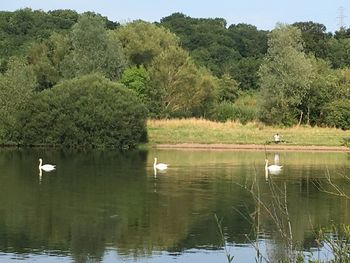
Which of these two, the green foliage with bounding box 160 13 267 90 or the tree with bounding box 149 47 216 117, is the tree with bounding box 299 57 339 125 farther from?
the green foliage with bounding box 160 13 267 90

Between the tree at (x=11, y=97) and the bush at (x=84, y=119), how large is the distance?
2.79 feet

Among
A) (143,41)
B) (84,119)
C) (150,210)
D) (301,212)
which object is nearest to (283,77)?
(84,119)

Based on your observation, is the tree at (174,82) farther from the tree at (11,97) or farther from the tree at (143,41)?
the tree at (11,97)

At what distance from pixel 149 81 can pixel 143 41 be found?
9.51 meters

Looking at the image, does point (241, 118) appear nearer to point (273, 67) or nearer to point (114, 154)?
point (273, 67)

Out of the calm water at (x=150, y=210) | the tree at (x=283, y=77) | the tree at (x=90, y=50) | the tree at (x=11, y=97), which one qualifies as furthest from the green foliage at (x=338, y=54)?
the calm water at (x=150, y=210)

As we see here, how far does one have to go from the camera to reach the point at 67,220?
2211 cm

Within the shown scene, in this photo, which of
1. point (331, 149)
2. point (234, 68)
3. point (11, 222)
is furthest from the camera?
point (234, 68)

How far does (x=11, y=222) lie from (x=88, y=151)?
98.9 feet

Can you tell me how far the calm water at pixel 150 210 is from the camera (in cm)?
1798

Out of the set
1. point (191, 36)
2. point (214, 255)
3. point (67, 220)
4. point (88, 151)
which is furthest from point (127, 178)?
point (191, 36)

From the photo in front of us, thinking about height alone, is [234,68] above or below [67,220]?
above

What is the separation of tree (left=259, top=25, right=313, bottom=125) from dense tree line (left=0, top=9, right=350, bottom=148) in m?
0.09

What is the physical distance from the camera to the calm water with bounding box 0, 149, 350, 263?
18.0 m
